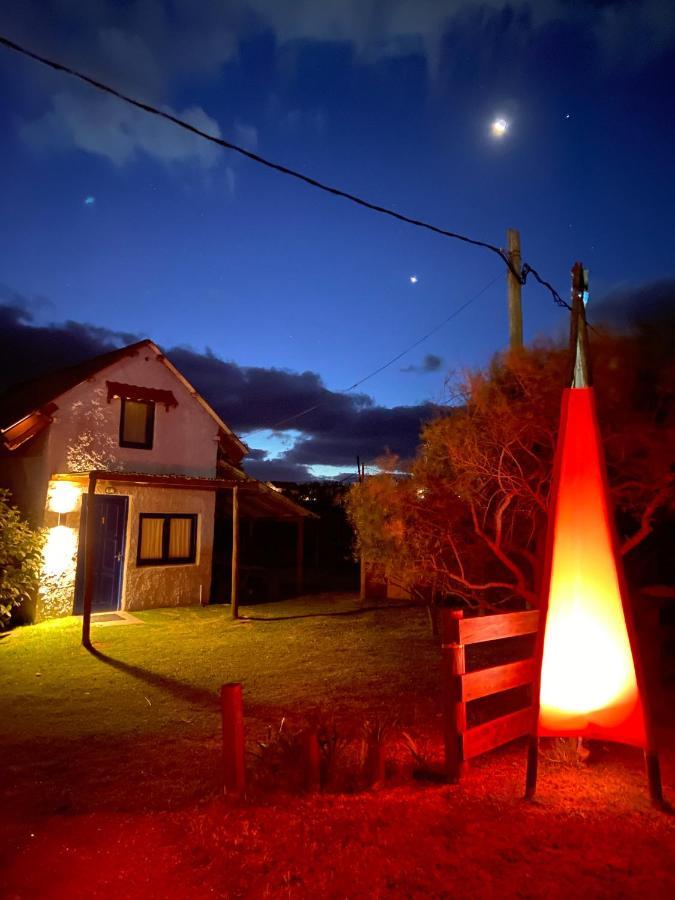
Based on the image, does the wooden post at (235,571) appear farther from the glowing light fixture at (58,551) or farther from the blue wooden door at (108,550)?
the glowing light fixture at (58,551)

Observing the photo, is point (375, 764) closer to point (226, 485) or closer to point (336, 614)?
point (336, 614)

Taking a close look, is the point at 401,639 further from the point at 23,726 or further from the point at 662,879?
the point at 662,879

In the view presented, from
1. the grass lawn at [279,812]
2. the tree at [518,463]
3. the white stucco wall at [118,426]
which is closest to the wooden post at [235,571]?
the white stucco wall at [118,426]

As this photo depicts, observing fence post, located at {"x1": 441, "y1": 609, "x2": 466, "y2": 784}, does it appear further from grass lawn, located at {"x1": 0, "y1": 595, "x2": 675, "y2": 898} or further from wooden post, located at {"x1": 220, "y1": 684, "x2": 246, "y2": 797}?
wooden post, located at {"x1": 220, "y1": 684, "x2": 246, "y2": 797}

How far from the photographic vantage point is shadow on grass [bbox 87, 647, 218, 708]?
8.09 m

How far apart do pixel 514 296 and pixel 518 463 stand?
11.6 feet

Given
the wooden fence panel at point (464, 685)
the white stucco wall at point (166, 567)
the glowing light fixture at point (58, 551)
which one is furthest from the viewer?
the white stucco wall at point (166, 567)

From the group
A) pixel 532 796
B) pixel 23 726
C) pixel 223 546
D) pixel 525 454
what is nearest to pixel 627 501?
pixel 525 454

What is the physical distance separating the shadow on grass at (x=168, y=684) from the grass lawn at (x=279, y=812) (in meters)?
0.05

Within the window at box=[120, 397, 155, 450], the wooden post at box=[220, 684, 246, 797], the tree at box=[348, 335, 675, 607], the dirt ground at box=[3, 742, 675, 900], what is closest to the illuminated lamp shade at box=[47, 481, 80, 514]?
the window at box=[120, 397, 155, 450]

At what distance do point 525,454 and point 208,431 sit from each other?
9874 mm

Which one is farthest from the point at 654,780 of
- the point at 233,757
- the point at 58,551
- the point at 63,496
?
the point at 63,496

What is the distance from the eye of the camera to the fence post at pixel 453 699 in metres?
4.99

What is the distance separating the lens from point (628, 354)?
9211 mm
